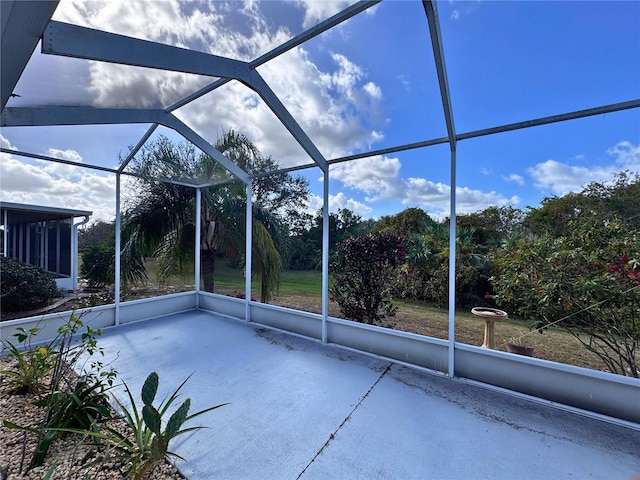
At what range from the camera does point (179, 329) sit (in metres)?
4.71

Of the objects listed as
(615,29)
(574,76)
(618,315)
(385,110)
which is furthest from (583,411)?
(385,110)

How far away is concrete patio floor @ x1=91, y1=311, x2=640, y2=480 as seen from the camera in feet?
6.21

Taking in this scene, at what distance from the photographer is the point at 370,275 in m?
4.58

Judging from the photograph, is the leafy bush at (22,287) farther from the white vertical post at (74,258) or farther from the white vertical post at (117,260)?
the white vertical post at (117,260)

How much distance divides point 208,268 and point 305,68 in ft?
16.4

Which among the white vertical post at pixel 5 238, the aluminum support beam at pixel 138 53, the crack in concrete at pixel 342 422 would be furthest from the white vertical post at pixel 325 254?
the white vertical post at pixel 5 238

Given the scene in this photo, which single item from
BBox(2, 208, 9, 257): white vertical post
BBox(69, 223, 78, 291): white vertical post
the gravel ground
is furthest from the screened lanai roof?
BBox(69, 223, 78, 291): white vertical post

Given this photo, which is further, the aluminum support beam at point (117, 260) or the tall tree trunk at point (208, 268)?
the tall tree trunk at point (208, 268)

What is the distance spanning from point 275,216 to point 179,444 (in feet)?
15.0

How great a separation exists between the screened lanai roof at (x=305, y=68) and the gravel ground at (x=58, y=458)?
247 cm

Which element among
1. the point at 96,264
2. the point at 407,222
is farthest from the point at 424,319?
the point at 96,264

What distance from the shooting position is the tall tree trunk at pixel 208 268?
6352 millimetres

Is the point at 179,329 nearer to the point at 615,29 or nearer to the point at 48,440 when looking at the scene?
the point at 48,440

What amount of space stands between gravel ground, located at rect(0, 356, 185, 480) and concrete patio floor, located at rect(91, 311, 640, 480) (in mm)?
386
